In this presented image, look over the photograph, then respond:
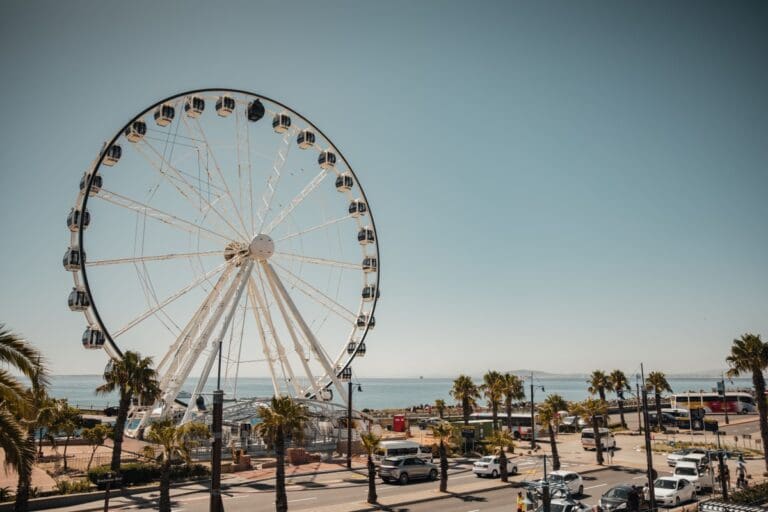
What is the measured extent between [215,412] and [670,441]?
4682 cm

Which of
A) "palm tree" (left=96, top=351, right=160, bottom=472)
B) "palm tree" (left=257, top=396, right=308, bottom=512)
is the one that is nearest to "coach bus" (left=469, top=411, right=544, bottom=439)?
"palm tree" (left=96, top=351, right=160, bottom=472)

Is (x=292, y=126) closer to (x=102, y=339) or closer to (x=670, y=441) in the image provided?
(x=102, y=339)

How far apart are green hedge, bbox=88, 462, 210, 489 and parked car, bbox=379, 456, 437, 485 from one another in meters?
10.9

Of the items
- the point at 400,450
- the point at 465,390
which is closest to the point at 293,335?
the point at 400,450

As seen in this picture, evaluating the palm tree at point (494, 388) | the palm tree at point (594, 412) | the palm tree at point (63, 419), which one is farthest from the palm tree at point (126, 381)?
the palm tree at point (494, 388)

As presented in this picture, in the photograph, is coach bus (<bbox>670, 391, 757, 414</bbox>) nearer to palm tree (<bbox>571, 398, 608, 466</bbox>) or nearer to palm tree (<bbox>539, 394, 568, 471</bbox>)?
palm tree (<bbox>571, 398, 608, 466</bbox>)

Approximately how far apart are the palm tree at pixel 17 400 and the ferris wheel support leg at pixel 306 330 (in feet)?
93.5

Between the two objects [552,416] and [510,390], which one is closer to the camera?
[552,416]

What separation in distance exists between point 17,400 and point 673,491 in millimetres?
28008

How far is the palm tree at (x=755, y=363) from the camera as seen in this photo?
114 ft

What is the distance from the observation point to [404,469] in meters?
33.0

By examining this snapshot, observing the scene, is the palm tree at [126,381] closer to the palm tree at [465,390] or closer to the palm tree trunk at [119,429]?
the palm tree trunk at [119,429]

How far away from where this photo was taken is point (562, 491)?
85.7 feet

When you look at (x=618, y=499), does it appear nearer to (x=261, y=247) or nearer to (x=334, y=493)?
(x=334, y=493)
